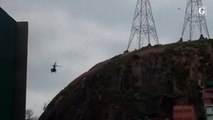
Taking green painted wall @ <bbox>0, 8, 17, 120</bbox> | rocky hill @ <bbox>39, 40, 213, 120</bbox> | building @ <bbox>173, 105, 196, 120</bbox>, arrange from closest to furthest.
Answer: green painted wall @ <bbox>0, 8, 17, 120</bbox> → building @ <bbox>173, 105, 196, 120</bbox> → rocky hill @ <bbox>39, 40, 213, 120</bbox>

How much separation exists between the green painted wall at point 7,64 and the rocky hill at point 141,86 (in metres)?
23.1

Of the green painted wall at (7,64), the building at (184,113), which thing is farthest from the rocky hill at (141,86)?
the green painted wall at (7,64)

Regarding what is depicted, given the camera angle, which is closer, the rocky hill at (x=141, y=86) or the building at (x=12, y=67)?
the building at (x=12, y=67)

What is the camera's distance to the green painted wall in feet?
52.3

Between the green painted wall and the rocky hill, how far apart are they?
23135mm

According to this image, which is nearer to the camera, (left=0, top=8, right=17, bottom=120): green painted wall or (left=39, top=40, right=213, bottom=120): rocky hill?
(left=0, top=8, right=17, bottom=120): green painted wall

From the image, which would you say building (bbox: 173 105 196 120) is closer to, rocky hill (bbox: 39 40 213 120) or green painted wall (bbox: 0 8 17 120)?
rocky hill (bbox: 39 40 213 120)

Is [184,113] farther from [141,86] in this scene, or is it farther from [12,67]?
[12,67]

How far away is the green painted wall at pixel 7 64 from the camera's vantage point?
1594 cm

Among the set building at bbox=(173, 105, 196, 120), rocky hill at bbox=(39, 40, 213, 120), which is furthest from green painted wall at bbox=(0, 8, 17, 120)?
rocky hill at bbox=(39, 40, 213, 120)

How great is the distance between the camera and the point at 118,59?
47.3 m

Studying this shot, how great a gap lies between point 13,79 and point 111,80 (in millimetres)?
28156

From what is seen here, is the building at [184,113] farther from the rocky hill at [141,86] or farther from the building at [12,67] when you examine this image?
the building at [12,67]

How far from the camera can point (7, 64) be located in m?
16.3
